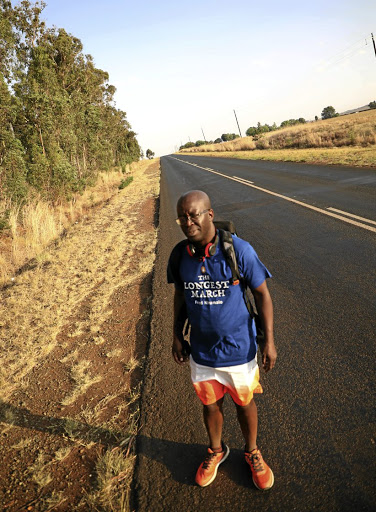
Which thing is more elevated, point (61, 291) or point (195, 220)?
point (195, 220)

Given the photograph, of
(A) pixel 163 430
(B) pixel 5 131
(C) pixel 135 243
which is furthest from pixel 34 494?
(B) pixel 5 131

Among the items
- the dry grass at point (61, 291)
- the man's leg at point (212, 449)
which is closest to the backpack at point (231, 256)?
the man's leg at point (212, 449)

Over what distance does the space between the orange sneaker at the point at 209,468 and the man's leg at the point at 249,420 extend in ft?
0.71

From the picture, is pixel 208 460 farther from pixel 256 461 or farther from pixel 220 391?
pixel 220 391

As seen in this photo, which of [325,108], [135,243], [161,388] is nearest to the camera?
[161,388]

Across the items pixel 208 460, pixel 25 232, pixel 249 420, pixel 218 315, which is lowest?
pixel 208 460

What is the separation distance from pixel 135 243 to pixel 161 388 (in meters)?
5.71

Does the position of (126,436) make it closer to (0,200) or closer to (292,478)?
(292,478)

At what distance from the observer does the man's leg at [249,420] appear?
6.69 ft

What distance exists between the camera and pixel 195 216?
1.82m

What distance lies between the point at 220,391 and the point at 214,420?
8.9 inches

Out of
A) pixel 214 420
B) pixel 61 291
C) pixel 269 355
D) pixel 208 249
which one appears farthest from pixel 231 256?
pixel 61 291

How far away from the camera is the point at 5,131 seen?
9.95 metres

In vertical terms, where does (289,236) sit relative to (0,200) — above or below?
below
